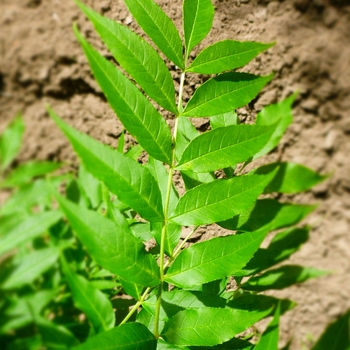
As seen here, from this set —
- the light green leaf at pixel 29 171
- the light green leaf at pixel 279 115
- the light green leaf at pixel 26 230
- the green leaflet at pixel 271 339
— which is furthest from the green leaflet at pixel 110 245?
the light green leaf at pixel 29 171

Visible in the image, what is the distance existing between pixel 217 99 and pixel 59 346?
1.30 feet

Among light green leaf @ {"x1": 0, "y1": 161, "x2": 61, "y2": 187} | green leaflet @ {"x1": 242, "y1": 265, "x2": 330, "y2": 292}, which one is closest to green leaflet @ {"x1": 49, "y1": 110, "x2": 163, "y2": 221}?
green leaflet @ {"x1": 242, "y1": 265, "x2": 330, "y2": 292}

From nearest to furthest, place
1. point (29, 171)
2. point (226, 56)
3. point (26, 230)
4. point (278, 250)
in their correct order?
point (226, 56) → point (278, 250) → point (26, 230) → point (29, 171)

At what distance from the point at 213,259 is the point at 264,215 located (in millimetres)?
132

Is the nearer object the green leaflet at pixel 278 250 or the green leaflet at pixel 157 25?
the green leaflet at pixel 157 25

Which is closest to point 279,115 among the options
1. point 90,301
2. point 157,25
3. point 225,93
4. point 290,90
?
point 225,93

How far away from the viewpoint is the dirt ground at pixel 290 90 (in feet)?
3.35

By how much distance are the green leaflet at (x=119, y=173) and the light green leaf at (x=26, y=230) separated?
41 cm

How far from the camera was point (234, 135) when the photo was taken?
0.49 meters

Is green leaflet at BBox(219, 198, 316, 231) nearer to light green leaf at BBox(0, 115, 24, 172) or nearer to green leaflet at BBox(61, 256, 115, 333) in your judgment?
green leaflet at BBox(61, 256, 115, 333)

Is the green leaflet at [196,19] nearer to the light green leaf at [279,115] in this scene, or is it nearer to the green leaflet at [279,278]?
the light green leaf at [279,115]

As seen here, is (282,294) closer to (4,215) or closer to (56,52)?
(4,215)

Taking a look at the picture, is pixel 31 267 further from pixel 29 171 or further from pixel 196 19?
pixel 196 19

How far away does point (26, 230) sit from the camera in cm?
83
